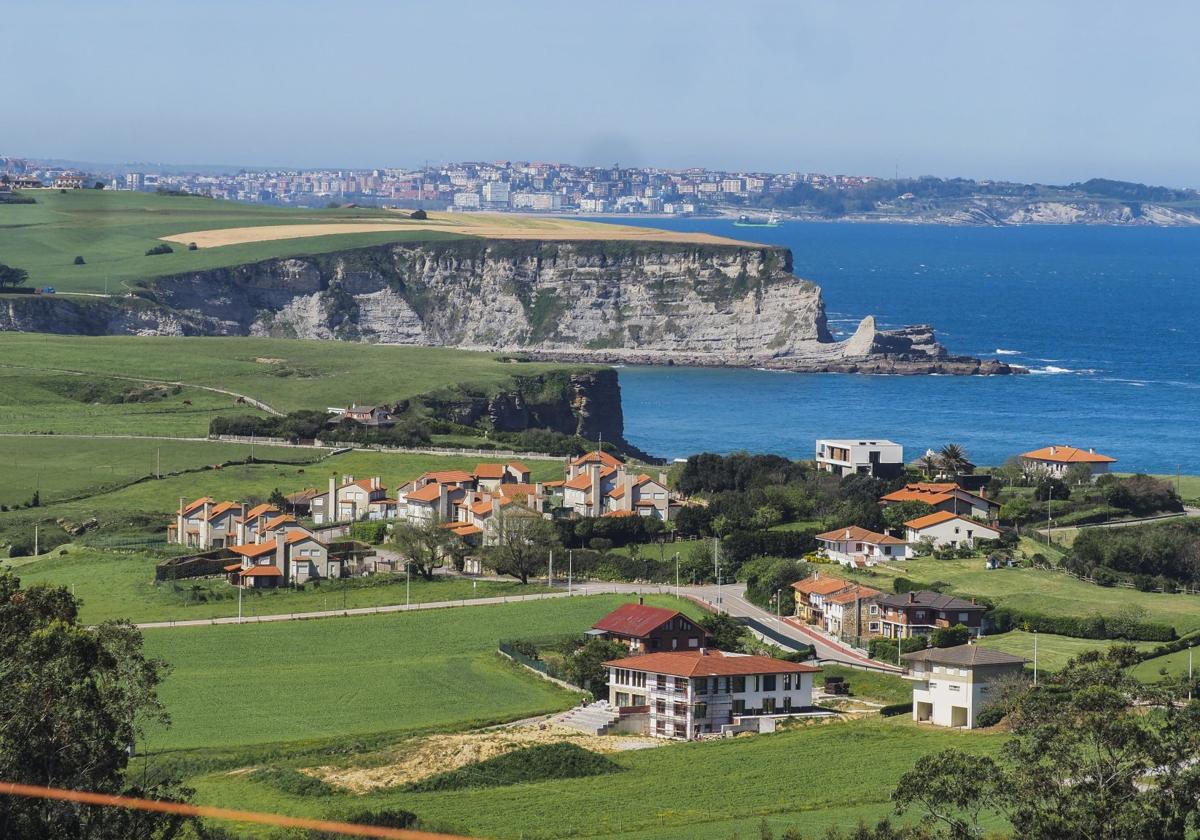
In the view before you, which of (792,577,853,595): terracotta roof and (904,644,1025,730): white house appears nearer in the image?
(904,644,1025,730): white house

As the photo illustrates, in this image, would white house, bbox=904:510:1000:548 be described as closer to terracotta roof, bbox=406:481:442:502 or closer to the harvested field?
terracotta roof, bbox=406:481:442:502

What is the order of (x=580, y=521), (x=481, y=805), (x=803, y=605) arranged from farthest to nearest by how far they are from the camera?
(x=580, y=521) < (x=803, y=605) < (x=481, y=805)

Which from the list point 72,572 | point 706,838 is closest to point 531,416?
point 72,572

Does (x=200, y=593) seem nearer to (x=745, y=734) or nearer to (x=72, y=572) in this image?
(x=72, y=572)

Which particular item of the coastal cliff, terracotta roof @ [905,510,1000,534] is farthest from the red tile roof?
the coastal cliff

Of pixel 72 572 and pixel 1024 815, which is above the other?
pixel 1024 815

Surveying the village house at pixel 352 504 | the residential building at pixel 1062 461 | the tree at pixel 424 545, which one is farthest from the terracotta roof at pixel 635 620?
the residential building at pixel 1062 461

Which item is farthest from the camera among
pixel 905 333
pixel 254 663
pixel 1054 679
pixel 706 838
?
pixel 905 333
